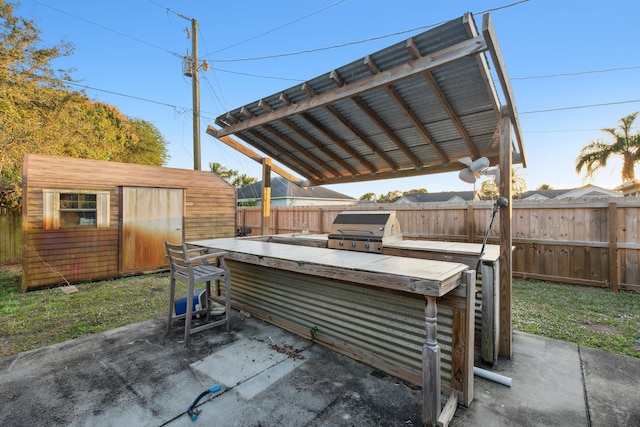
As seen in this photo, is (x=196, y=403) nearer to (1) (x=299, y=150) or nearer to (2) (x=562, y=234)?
(1) (x=299, y=150)

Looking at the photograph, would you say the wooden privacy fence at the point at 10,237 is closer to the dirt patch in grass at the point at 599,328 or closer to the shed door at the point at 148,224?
the shed door at the point at 148,224

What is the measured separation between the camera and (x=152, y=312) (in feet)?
13.2

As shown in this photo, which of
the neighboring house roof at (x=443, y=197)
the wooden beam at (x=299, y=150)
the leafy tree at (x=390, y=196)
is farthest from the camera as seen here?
the leafy tree at (x=390, y=196)

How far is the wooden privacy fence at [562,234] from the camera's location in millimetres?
4660

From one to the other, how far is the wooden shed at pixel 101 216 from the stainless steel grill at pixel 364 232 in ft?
18.0

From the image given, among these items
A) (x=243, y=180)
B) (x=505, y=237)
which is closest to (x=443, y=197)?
(x=243, y=180)

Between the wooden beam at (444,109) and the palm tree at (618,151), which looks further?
the palm tree at (618,151)

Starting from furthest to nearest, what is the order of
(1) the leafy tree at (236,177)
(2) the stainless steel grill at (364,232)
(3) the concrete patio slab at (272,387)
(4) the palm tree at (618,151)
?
(1) the leafy tree at (236,177) < (4) the palm tree at (618,151) < (2) the stainless steel grill at (364,232) < (3) the concrete patio slab at (272,387)

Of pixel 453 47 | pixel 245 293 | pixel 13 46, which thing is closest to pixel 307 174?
pixel 245 293

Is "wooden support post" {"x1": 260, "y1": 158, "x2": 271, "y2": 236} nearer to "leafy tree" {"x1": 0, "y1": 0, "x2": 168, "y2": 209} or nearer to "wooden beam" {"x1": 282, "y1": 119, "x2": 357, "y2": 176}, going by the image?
"wooden beam" {"x1": 282, "y1": 119, "x2": 357, "y2": 176}

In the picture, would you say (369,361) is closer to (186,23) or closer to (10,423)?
(10,423)

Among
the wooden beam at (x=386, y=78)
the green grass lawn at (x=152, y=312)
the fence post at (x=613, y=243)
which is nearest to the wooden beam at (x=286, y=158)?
the wooden beam at (x=386, y=78)

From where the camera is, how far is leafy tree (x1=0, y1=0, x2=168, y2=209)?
7480mm

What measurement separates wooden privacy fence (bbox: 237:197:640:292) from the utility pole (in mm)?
6860
